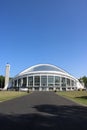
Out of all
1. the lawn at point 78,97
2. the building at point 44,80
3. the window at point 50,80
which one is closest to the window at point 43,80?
the building at point 44,80

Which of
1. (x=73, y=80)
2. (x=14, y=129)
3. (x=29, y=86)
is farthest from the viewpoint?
(x=73, y=80)

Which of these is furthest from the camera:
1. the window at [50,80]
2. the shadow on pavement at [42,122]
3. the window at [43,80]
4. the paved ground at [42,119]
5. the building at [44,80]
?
the window at [50,80]

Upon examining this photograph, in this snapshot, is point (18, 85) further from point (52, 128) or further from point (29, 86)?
point (52, 128)

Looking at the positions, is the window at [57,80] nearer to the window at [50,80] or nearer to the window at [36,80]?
the window at [50,80]

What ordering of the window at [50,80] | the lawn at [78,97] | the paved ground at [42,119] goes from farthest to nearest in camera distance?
the window at [50,80] → the lawn at [78,97] → the paved ground at [42,119]

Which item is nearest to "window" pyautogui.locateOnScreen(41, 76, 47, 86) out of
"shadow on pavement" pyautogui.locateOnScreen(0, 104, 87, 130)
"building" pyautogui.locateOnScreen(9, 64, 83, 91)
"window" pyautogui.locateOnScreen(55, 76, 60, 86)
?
"building" pyautogui.locateOnScreen(9, 64, 83, 91)

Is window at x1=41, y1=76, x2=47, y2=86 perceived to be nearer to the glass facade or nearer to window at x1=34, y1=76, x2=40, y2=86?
the glass facade

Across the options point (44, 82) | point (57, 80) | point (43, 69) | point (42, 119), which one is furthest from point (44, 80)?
point (42, 119)

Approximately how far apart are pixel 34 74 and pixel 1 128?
160 metres

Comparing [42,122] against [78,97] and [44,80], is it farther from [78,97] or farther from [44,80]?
[44,80]

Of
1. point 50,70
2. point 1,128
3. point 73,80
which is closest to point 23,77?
point 50,70

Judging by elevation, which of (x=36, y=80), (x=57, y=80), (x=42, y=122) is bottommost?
(x=42, y=122)

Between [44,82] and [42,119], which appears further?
[44,82]

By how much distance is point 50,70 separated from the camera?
575ft
